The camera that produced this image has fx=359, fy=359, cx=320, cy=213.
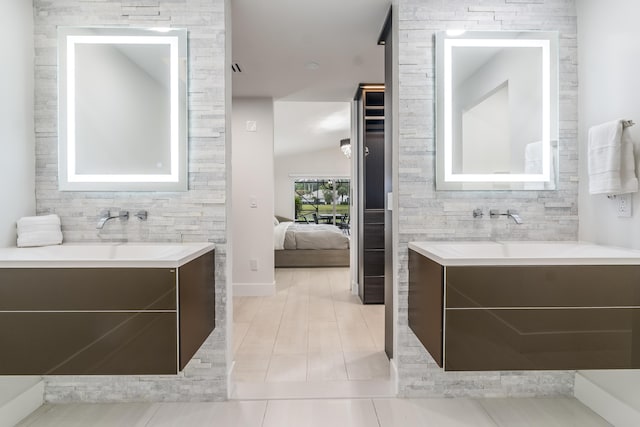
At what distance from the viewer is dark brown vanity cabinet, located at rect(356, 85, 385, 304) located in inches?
150

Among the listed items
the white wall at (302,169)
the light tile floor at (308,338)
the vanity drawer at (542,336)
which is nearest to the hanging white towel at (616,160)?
the vanity drawer at (542,336)

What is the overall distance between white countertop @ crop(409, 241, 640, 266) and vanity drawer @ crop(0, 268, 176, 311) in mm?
1223

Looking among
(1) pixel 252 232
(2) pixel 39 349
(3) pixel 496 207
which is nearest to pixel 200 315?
(2) pixel 39 349

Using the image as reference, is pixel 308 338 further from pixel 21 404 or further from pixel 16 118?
pixel 16 118

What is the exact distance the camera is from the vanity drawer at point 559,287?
152 cm

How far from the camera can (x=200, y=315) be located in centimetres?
176

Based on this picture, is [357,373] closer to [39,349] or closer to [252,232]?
[39,349]

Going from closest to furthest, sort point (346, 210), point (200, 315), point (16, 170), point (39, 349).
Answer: point (39, 349) < point (200, 315) < point (16, 170) < point (346, 210)

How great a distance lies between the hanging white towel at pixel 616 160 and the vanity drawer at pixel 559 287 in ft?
1.38

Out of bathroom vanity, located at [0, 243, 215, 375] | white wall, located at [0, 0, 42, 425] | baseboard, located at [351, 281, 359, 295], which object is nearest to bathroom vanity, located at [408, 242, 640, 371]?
bathroom vanity, located at [0, 243, 215, 375]

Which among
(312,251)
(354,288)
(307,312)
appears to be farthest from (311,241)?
(307,312)

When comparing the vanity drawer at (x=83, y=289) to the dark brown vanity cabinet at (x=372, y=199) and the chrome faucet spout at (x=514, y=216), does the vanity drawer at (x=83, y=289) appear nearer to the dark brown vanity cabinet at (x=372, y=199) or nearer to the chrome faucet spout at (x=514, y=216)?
the chrome faucet spout at (x=514, y=216)

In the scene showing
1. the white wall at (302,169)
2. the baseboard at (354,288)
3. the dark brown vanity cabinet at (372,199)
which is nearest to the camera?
the dark brown vanity cabinet at (372,199)

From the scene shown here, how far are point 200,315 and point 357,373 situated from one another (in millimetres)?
1122
